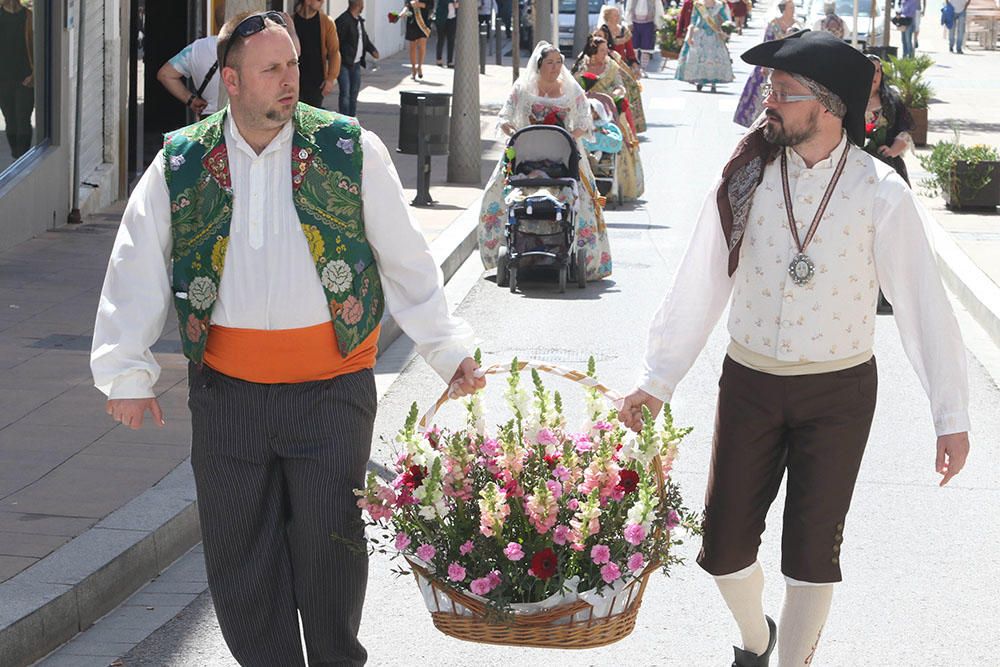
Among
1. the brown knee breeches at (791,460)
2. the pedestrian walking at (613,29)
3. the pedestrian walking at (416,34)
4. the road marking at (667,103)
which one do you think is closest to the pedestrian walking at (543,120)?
the pedestrian walking at (613,29)

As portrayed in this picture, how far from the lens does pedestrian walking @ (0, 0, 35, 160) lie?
13758 millimetres

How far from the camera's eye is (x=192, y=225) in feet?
14.4

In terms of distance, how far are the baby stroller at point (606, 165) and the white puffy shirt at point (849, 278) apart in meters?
12.2

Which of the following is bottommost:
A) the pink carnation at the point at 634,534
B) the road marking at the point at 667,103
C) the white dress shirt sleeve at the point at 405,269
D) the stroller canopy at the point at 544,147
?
the road marking at the point at 667,103

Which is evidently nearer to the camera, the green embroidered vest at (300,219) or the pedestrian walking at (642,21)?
the green embroidered vest at (300,219)

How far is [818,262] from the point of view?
4520mm

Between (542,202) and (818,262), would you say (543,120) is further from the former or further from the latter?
(818,262)

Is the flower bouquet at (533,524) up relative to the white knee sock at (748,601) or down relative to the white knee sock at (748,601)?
up

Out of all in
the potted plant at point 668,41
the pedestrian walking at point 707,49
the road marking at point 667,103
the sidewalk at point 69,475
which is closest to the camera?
the sidewalk at point 69,475

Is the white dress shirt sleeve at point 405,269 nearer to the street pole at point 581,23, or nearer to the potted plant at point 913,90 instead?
the potted plant at point 913,90

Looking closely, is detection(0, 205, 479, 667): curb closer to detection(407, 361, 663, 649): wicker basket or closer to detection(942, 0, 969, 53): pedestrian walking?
detection(407, 361, 663, 649): wicker basket

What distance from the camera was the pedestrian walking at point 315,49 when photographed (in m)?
16.7

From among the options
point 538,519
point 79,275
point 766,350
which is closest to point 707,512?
point 766,350

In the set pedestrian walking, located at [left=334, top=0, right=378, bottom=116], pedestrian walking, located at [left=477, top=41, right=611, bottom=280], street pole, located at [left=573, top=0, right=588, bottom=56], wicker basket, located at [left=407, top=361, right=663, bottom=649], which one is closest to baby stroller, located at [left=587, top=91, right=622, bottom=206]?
pedestrian walking, located at [left=477, top=41, right=611, bottom=280]
